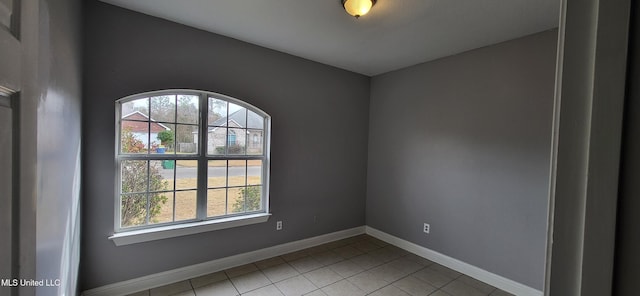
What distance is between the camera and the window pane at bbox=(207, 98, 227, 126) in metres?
2.78

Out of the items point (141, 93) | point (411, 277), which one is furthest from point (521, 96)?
point (141, 93)

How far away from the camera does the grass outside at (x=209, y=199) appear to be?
259 centimetres

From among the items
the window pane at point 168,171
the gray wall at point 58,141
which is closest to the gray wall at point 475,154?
the window pane at point 168,171

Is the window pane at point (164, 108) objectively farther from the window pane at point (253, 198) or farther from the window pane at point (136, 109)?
the window pane at point (253, 198)

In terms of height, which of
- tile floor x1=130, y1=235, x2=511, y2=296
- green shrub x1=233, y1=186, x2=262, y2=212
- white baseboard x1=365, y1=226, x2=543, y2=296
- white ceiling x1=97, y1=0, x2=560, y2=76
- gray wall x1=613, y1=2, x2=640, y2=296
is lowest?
tile floor x1=130, y1=235, x2=511, y2=296

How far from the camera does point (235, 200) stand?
301 cm

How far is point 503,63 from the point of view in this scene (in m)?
2.67

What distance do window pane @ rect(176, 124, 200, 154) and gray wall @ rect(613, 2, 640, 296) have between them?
A: 2939 mm

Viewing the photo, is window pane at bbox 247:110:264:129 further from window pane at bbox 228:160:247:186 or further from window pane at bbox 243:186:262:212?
window pane at bbox 243:186:262:212

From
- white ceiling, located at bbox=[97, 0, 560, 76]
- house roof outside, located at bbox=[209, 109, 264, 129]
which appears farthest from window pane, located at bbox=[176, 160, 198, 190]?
white ceiling, located at bbox=[97, 0, 560, 76]

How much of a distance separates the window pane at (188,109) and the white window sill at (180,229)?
1078 mm

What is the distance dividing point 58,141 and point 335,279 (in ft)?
8.29

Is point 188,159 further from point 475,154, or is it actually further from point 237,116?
point 475,154

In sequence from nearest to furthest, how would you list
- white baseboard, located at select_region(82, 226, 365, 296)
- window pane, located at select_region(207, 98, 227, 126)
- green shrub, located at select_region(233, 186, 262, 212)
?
white baseboard, located at select_region(82, 226, 365, 296)
window pane, located at select_region(207, 98, 227, 126)
green shrub, located at select_region(233, 186, 262, 212)
